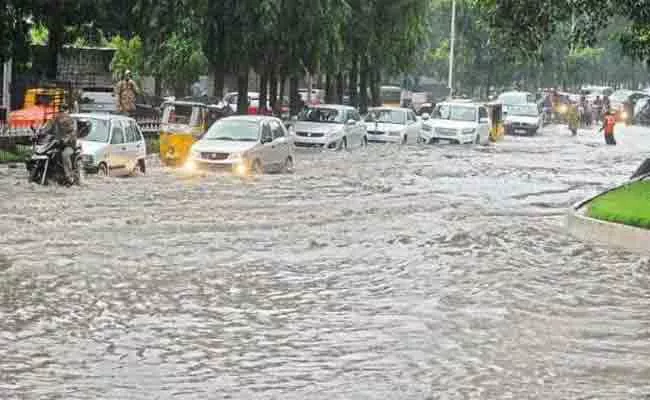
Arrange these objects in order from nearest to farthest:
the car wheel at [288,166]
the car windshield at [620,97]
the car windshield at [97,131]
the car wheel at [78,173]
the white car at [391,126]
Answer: the car wheel at [78,173] < the car windshield at [97,131] < the car wheel at [288,166] < the white car at [391,126] < the car windshield at [620,97]

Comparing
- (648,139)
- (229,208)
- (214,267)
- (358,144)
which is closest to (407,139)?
(358,144)

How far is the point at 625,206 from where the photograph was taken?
21.5m

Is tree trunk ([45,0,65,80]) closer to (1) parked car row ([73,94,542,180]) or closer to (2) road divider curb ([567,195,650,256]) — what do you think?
(1) parked car row ([73,94,542,180])

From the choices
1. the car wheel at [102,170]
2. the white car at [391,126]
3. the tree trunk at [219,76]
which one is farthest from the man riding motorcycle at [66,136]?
the white car at [391,126]

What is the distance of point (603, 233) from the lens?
66.0 feet

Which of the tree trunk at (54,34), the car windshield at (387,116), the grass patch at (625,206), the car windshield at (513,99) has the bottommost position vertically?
the grass patch at (625,206)

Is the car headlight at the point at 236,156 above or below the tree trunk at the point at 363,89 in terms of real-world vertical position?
below

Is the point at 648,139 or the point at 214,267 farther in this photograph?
the point at 648,139

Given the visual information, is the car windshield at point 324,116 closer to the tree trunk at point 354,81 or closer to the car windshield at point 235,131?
the tree trunk at point 354,81

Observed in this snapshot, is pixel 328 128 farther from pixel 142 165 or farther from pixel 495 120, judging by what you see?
pixel 495 120

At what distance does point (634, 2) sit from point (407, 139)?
79.1 feet

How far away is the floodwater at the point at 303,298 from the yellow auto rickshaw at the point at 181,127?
19.4 ft

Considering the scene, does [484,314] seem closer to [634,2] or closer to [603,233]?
[603,233]

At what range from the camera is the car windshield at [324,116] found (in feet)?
148
